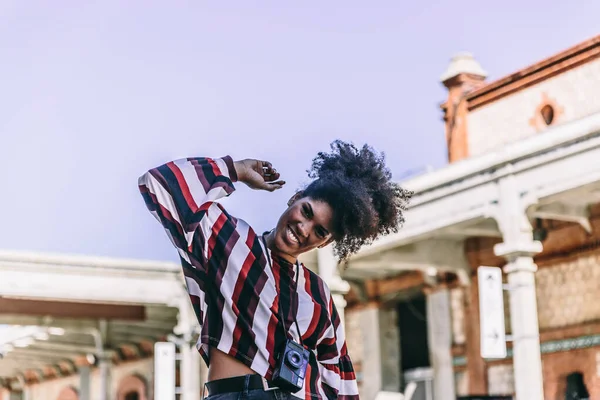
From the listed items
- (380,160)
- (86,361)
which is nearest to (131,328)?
(86,361)

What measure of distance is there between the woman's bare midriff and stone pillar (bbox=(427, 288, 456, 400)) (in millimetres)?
14833

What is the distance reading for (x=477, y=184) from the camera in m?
13.5

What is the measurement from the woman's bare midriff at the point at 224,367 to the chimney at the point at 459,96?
1609cm

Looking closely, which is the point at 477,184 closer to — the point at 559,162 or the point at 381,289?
the point at 559,162

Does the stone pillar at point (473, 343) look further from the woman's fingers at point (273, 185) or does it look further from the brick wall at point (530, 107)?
the woman's fingers at point (273, 185)

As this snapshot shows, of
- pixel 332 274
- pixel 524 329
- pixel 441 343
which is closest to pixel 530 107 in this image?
pixel 441 343

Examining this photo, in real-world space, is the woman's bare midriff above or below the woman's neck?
below

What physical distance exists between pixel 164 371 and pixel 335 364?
1638 cm

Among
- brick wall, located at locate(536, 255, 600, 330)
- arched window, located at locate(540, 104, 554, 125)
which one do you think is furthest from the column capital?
arched window, located at locate(540, 104, 554, 125)

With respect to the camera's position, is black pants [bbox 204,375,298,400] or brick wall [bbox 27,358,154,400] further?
brick wall [bbox 27,358,154,400]

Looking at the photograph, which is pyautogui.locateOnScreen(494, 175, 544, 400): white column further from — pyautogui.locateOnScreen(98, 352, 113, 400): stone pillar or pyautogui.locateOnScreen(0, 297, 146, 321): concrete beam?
pyautogui.locateOnScreen(98, 352, 113, 400): stone pillar

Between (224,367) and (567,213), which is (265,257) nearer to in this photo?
(224,367)

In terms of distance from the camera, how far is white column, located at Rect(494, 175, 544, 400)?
1231 cm

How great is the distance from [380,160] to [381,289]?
16.4 m
